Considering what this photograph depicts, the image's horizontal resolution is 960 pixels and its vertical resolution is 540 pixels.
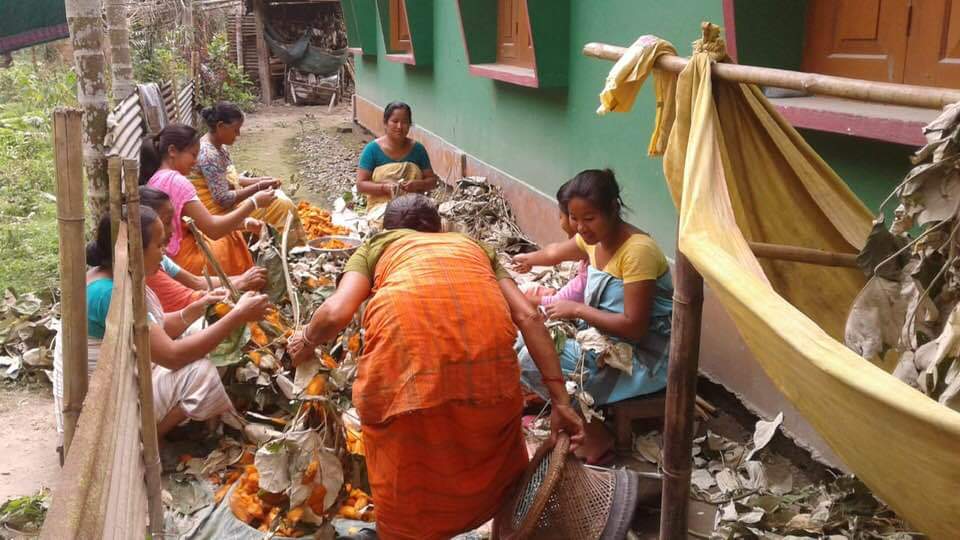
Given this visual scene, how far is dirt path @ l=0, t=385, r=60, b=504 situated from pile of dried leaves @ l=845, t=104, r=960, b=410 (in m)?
3.33

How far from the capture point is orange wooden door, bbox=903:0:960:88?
2.81 m

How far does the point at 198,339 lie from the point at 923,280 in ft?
8.11

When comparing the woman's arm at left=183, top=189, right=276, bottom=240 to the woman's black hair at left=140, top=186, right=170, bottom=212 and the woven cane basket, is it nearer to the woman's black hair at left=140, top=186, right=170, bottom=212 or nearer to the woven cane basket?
the woman's black hair at left=140, top=186, right=170, bottom=212

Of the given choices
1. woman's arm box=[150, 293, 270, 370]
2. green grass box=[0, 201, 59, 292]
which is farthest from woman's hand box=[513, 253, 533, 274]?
green grass box=[0, 201, 59, 292]

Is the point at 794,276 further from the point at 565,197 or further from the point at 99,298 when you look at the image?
the point at 99,298

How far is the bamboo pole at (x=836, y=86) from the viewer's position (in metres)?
1.60

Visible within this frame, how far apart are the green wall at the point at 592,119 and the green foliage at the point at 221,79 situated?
33.5ft

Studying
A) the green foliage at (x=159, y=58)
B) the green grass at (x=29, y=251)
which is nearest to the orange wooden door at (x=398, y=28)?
the green foliage at (x=159, y=58)

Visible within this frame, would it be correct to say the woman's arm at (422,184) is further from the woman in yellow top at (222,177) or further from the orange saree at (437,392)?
the orange saree at (437,392)

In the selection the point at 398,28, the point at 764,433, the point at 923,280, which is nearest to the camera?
the point at 923,280

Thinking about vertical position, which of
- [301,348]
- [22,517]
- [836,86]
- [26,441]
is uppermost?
[836,86]

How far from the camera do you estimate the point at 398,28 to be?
11344 millimetres

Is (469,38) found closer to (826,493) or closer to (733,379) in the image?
(733,379)

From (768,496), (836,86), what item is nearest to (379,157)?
(768,496)
